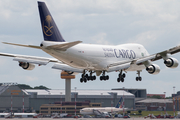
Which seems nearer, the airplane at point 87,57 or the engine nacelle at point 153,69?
the airplane at point 87,57

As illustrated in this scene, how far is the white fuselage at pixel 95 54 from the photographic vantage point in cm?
4319

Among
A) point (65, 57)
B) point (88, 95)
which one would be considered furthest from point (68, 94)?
point (65, 57)

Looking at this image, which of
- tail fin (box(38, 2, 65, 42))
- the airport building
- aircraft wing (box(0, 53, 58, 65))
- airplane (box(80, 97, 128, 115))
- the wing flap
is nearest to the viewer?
tail fin (box(38, 2, 65, 42))

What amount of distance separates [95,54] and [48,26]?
8693 millimetres

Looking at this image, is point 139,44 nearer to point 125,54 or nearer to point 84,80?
point 125,54

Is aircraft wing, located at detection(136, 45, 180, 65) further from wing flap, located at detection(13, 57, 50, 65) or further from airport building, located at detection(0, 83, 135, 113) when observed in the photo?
airport building, located at detection(0, 83, 135, 113)

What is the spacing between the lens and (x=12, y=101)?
154 m

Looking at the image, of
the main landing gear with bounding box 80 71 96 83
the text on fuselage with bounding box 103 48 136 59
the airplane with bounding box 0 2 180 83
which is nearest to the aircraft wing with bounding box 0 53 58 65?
the airplane with bounding box 0 2 180 83

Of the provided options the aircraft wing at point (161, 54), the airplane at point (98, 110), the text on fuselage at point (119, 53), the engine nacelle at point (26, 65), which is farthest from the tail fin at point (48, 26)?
the airplane at point (98, 110)

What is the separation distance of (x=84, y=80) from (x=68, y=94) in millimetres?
114805

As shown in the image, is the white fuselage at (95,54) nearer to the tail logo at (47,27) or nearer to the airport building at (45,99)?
the tail logo at (47,27)

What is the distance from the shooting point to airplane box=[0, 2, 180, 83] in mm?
41562

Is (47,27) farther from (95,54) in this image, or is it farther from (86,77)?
(86,77)

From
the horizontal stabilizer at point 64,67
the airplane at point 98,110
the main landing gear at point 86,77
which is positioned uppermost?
the horizontal stabilizer at point 64,67
